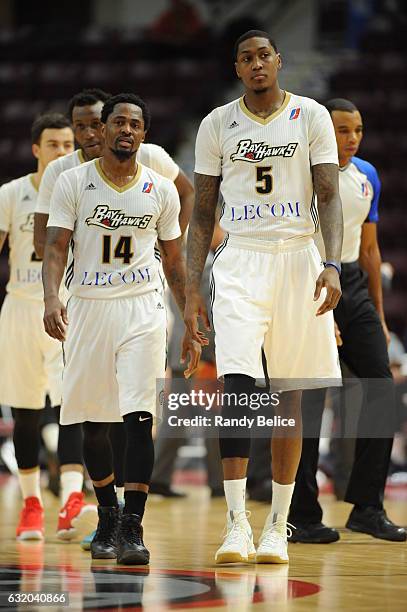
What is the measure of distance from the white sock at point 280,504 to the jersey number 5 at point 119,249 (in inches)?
43.0

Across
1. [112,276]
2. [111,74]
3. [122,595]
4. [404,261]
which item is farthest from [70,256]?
[111,74]

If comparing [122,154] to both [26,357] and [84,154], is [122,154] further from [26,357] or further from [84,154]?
[26,357]

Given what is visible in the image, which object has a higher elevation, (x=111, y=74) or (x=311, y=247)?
(x=111, y=74)

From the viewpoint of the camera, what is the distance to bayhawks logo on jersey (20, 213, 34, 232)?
640 centimetres

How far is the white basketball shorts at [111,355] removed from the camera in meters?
4.99

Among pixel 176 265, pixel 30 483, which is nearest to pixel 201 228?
pixel 176 265

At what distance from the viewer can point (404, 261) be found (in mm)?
14453

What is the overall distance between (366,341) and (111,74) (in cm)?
1414

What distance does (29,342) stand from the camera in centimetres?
634

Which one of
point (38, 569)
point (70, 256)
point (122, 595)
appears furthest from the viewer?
point (70, 256)

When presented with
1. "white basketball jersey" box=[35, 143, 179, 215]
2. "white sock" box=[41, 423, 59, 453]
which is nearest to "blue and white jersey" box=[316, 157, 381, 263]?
"white basketball jersey" box=[35, 143, 179, 215]

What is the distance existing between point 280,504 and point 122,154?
1547 millimetres

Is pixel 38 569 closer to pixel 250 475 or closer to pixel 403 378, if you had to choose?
pixel 250 475

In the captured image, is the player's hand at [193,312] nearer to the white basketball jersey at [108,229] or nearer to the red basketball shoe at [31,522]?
the white basketball jersey at [108,229]
